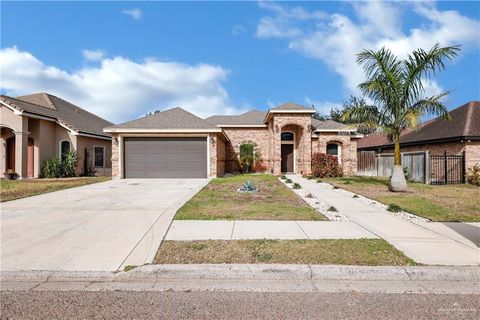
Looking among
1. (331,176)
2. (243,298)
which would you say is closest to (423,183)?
(331,176)

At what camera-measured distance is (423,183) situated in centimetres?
1703

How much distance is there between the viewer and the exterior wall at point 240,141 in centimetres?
2534

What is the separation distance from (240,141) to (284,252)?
821 inches

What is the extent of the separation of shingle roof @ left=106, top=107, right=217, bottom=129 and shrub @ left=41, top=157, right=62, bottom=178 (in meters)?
4.49

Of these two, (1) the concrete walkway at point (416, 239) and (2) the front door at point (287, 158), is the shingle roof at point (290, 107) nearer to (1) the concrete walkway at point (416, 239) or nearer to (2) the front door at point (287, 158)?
(2) the front door at point (287, 158)

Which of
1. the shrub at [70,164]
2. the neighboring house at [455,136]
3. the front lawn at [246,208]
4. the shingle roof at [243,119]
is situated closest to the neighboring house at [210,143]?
the shingle roof at [243,119]

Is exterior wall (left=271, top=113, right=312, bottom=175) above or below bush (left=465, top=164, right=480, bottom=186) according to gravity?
above

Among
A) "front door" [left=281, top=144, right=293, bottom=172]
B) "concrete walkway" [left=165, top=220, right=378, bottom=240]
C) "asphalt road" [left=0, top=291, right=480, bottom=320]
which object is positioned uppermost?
"front door" [left=281, top=144, right=293, bottom=172]

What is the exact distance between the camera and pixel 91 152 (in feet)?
76.1

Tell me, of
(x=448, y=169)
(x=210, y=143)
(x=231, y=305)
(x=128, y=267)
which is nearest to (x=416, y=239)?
(x=231, y=305)

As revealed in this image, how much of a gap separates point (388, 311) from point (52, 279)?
4287 millimetres

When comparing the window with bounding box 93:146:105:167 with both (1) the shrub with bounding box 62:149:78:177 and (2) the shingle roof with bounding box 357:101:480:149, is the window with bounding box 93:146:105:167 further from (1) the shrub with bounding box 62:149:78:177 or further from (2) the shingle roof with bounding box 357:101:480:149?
(2) the shingle roof with bounding box 357:101:480:149

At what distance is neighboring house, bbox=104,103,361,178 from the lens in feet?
64.0

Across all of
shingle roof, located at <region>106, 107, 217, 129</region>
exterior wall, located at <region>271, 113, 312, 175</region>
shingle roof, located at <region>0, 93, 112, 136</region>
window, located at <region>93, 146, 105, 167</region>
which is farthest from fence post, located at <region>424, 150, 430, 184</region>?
window, located at <region>93, 146, 105, 167</region>
